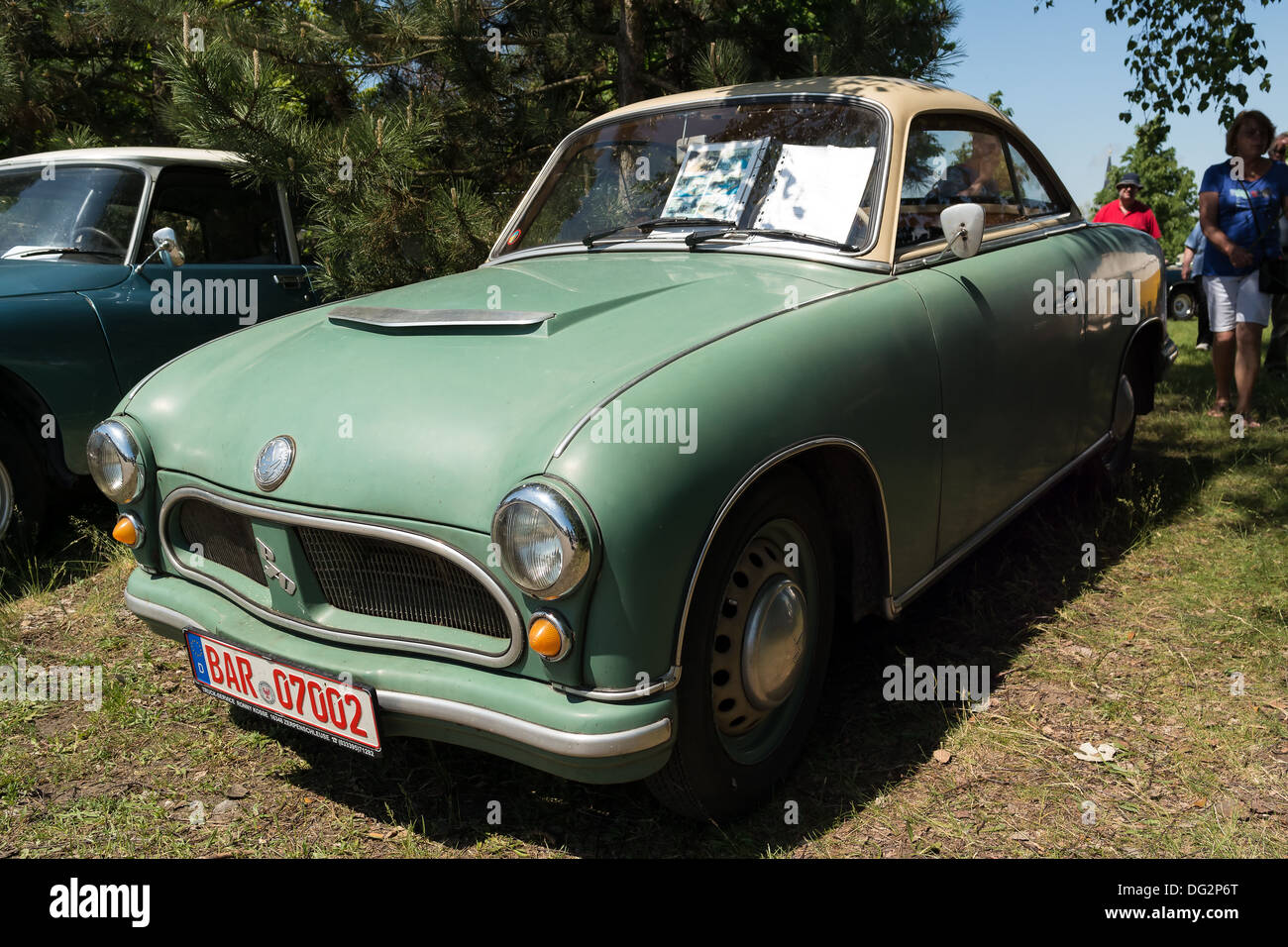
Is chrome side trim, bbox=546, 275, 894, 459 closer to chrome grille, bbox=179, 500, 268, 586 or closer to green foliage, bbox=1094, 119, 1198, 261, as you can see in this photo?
chrome grille, bbox=179, 500, 268, 586

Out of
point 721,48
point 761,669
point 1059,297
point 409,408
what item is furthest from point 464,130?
point 761,669

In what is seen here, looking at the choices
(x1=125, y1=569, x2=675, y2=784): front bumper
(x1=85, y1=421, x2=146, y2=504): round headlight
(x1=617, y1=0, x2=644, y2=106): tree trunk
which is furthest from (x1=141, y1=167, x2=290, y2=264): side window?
(x1=125, y1=569, x2=675, y2=784): front bumper

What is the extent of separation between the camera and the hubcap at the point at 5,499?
4035 millimetres

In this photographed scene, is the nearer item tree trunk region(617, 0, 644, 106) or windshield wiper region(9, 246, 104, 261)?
Result: windshield wiper region(9, 246, 104, 261)

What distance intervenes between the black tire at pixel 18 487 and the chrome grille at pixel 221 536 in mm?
1929

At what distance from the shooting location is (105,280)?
4469mm

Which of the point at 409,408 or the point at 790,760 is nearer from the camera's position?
the point at 409,408

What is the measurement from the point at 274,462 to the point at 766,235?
5.18ft

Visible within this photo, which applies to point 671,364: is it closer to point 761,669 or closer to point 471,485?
point 471,485

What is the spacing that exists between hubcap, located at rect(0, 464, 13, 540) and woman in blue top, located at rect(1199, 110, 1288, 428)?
6338 millimetres

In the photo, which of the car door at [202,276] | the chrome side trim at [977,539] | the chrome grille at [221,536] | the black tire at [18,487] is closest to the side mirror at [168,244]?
the car door at [202,276]

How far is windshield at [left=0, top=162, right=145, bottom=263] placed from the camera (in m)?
4.63
